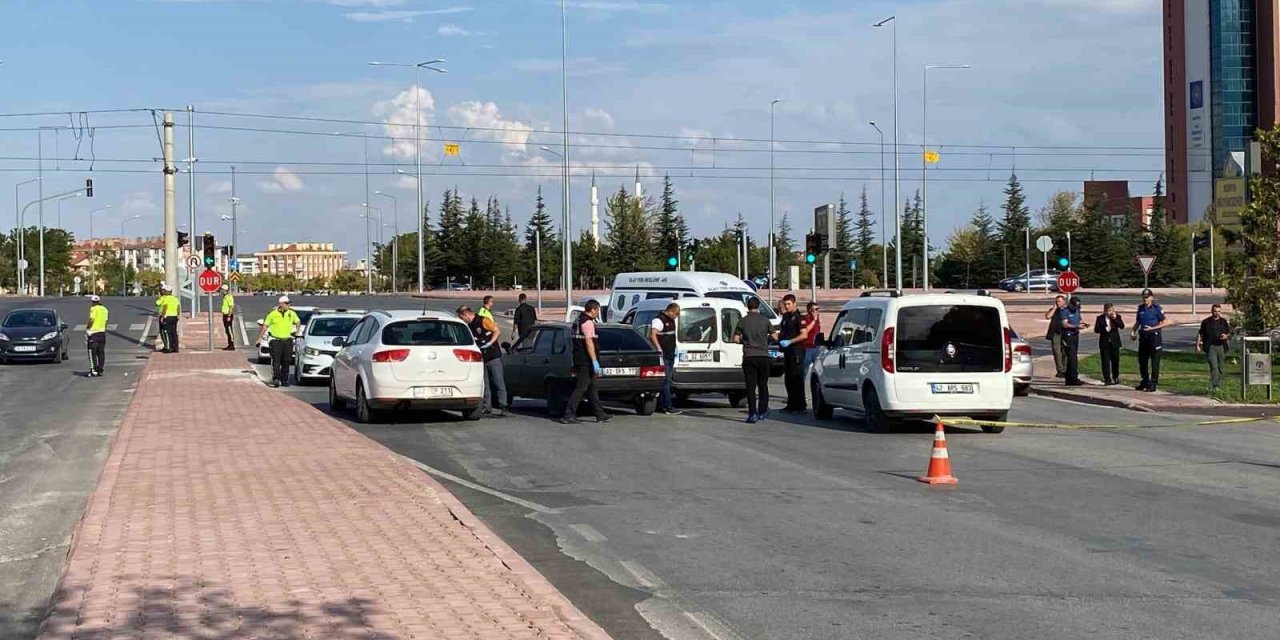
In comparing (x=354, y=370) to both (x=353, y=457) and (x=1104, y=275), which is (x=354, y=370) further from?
(x=1104, y=275)

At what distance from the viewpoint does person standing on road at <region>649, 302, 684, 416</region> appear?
21.1 m

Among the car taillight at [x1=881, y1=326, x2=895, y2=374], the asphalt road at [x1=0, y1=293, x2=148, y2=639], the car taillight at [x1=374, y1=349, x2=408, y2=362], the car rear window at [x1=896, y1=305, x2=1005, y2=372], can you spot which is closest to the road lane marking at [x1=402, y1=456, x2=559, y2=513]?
the asphalt road at [x1=0, y1=293, x2=148, y2=639]

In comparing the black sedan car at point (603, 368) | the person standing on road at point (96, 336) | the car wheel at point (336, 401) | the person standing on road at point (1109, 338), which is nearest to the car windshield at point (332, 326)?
the person standing on road at point (96, 336)

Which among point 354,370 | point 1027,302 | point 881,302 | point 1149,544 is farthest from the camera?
point 1027,302

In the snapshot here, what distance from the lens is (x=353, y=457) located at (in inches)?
540

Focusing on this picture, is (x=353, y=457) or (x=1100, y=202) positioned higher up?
(x=1100, y=202)

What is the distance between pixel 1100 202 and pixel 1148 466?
9077 cm

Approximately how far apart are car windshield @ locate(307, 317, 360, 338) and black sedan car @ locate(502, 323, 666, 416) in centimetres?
844

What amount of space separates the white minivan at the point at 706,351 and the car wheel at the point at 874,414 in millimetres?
3915

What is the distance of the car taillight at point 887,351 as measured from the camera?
1738 centimetres

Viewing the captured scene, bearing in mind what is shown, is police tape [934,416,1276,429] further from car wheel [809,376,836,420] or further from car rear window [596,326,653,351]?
car rear window [596,326,653,351]

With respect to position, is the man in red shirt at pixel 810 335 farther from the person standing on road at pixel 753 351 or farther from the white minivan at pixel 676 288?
the white minivan at pixel 676 288

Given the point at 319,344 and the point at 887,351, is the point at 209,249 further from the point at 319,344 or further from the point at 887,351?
the point at 887,351

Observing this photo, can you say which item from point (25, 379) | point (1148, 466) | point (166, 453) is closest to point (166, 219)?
point (25, 379)
